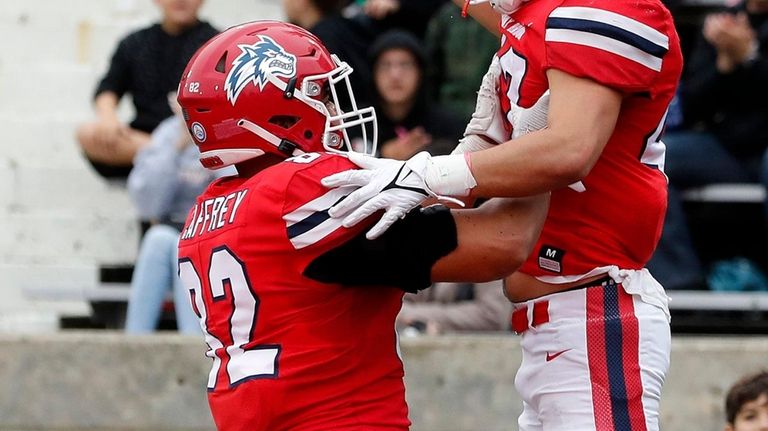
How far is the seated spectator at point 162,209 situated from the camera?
676cm

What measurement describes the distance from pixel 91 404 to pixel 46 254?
1971mm

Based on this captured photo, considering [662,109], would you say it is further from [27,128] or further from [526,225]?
[27,128]

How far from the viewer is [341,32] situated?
24.7 feet

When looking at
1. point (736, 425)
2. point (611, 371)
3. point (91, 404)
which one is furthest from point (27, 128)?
point (611, 371)

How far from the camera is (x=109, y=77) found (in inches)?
303

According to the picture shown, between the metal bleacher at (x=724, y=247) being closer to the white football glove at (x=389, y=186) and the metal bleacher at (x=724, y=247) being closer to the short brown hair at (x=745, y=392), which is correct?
the short brown hair at (x=745, y=392)

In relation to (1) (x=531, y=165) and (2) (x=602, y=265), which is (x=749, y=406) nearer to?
(2) (x=602, y=265)

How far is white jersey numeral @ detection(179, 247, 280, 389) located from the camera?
125 inches

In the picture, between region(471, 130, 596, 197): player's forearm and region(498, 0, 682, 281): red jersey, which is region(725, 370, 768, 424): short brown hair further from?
region(471, 130, 596, 197): player's forearm

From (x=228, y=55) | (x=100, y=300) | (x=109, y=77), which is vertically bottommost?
(x=100, y=300)

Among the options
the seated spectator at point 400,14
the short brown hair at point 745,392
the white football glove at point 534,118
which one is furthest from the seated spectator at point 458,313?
the white football glove at point 534,118

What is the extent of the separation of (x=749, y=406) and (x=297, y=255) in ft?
6.70

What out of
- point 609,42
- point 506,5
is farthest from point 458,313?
point 609,42

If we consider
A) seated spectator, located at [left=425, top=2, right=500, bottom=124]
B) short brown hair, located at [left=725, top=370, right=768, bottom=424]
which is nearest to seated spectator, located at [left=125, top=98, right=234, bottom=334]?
seated spectator, located at [left=425, top=2, right=500, bottom=124]
